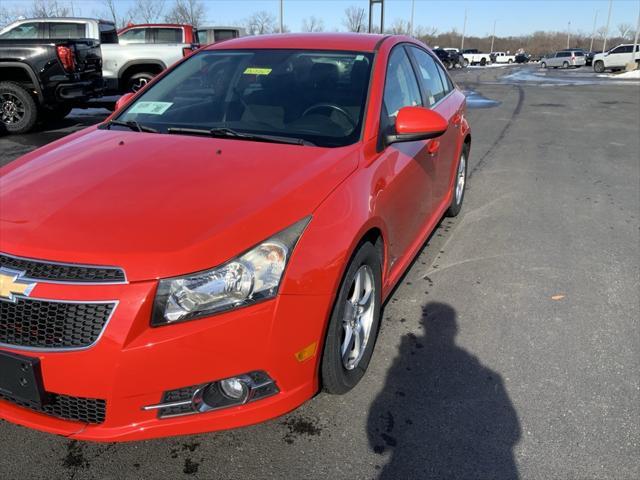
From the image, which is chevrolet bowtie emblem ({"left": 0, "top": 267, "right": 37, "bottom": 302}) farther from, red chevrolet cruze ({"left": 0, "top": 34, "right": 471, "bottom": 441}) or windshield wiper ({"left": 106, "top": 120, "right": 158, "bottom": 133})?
windshield wiper ({"left": 106, "top": 120, "right": 158, "bottom": 133})

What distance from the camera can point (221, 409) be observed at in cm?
202

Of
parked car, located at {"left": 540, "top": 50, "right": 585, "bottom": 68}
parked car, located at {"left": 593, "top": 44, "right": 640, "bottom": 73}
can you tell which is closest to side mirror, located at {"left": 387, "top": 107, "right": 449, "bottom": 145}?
parked car, located at {"left": 593, "top": 44, "right": 640, "bottom": 73}

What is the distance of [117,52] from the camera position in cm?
1253

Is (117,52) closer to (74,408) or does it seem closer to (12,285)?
(12,285)

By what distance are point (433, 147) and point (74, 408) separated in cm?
280

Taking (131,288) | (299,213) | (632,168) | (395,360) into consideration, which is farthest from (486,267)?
(632,168)

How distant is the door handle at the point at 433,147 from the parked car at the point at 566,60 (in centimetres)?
5707

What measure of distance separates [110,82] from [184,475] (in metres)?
12.4

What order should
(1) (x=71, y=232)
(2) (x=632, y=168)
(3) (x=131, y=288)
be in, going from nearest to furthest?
1. (3) (x=131, y=288)
2. (1) (x=71, y=232)
3. (2) (x=632, y=168)

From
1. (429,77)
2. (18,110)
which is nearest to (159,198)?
(429,77)

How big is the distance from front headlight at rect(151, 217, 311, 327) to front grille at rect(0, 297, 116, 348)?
0.19 metres

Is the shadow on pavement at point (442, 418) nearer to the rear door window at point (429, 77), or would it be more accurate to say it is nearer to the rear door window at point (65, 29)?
the rear door window at point (429, 77)

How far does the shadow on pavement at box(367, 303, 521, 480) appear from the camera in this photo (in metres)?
2.21

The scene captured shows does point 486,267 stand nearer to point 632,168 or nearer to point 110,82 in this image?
point 632,168
